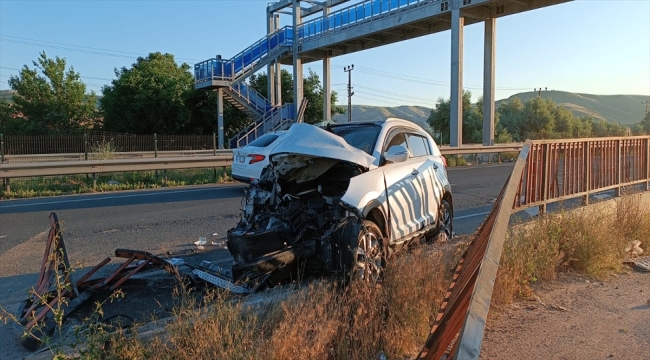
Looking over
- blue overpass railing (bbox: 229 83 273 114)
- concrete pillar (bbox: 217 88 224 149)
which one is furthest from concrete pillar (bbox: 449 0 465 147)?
concrete pillar (bbox: 217 88 224 149)

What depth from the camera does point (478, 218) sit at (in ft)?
31.8

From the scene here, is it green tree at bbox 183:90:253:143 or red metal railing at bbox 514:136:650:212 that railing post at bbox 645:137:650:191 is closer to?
red metal railing at bbox 514:136:650:212

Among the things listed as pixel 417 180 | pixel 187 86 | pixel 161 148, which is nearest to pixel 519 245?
pixel 417 180

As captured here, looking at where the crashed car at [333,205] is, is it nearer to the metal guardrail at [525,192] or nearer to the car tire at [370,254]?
the car tire at [370,254]

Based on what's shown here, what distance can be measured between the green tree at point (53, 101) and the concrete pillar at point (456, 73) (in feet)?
110

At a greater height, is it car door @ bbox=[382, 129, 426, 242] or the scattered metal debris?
car door @ bbox=[382, 129, 426, 242]

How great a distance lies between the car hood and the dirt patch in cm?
204

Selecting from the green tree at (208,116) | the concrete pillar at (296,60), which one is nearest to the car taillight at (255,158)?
the concrete pillar at (296,60)

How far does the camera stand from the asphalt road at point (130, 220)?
7.12m

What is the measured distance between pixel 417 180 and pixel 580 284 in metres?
2.25

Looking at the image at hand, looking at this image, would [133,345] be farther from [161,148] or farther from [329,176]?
[161,148]

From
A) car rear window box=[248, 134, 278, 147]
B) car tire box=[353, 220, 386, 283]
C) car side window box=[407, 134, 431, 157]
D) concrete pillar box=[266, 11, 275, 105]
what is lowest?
car tire box=[353, 220, 386, 283]

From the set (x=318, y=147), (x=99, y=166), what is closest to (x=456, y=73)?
(x=99, y=166)

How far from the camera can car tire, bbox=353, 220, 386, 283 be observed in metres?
4.63
